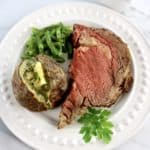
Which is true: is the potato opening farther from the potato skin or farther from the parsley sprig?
the parsley sprig

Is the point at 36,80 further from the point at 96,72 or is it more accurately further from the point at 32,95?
the point at 96,72

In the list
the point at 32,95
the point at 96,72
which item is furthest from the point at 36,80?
the point at 96,72

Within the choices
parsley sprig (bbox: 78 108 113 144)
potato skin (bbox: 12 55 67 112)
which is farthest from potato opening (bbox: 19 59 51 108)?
parsley sprig (bbox: 78 108 113 144)

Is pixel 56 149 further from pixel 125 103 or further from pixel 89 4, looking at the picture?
pixel 89 4

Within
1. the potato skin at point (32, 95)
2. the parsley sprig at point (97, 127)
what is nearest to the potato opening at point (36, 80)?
the potato skin at point (32, 95)

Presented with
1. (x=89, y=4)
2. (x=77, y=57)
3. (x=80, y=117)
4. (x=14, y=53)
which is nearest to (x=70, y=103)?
(x=80, y=117)

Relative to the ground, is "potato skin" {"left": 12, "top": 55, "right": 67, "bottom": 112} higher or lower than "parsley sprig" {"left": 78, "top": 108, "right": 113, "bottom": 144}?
higher
